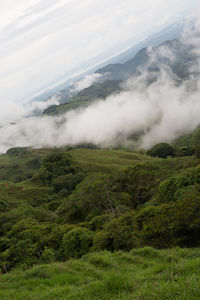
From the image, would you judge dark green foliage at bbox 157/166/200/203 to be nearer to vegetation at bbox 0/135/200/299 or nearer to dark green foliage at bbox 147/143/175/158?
vegetation at bbox 0/135/200/299

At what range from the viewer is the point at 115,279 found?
932cm

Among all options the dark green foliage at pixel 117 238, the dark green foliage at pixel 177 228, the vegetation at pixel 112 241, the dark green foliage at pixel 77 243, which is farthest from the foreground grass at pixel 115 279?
the dark green foliage at pixel 77 243

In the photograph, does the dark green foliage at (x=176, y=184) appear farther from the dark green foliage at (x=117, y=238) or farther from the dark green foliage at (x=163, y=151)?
the dark green foliage at (x=163, y=151)

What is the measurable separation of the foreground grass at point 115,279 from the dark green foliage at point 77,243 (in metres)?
8.45

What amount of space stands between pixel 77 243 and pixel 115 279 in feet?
56.0

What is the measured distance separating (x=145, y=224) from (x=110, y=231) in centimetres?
351

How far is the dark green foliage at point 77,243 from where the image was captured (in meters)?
24.0

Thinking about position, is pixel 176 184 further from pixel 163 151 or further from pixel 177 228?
pixel 163 151

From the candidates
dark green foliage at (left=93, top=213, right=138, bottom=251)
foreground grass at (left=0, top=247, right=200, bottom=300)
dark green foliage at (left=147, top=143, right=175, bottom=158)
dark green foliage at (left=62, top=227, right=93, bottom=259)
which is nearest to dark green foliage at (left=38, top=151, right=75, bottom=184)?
dark green foliage at (left=147, top=143, right=175, bottom=158)

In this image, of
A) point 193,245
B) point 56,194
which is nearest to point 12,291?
point 193,245

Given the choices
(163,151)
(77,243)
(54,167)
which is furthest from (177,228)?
(163,151)

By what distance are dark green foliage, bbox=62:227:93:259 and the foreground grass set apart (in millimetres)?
8445

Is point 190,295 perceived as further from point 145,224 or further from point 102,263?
point 145,224

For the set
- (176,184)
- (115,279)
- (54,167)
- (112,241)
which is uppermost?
(115,279)
